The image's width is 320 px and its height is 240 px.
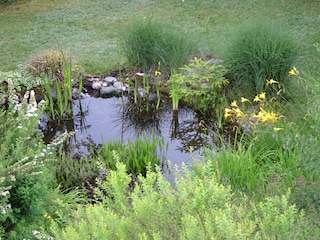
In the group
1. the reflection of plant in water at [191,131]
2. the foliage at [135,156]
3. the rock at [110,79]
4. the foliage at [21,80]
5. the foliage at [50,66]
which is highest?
the foliage at [50,66]

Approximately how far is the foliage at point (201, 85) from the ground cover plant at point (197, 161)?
173 mm

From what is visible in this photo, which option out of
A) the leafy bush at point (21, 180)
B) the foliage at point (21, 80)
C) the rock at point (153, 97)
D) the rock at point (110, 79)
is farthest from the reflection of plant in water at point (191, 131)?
the leafy bush at point (21, 180)

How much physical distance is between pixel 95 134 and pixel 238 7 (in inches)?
211

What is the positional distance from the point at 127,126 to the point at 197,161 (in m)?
2.14

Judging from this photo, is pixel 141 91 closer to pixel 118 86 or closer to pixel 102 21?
pixel 118 86

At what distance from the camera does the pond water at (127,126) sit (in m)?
4.82

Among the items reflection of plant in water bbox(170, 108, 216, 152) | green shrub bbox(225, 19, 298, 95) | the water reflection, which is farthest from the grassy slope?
reflection of plant in water bbox(170, 108, 216, 152)

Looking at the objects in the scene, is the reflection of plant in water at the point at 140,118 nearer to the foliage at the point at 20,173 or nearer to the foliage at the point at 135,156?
the foliage at the point at 135,156

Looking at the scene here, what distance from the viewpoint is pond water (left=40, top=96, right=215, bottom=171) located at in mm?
4821

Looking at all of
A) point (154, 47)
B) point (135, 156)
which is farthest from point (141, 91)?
point (135, 156)

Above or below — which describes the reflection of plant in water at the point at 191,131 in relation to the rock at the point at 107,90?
below

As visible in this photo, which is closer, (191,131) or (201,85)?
(191,131)

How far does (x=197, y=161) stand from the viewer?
3174 mm

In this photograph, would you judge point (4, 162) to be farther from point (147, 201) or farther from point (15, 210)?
point (147, 201)
